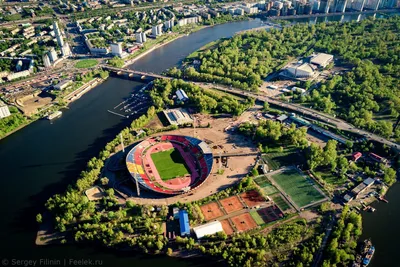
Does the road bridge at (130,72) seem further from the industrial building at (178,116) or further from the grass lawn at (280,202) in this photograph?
the grass lawn at (280,202)

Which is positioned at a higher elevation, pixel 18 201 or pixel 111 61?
pixel 111 61

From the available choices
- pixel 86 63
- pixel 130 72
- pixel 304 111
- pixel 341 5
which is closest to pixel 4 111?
pixel 86 63

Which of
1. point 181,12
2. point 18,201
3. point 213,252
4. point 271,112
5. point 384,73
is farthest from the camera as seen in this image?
point 181,12

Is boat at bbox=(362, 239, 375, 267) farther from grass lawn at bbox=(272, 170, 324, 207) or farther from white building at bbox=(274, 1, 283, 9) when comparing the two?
white building at bbox=(274, 1, 283, 9)

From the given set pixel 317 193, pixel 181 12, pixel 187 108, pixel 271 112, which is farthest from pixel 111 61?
pixel 317 193

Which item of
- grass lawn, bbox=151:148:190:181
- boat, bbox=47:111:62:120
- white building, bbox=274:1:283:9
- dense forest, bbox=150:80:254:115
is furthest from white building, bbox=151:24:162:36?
grass lawn, bbox=151:148:190:181

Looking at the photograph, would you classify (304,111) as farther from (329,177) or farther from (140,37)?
(140,37)

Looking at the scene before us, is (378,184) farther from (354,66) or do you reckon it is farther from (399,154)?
(354,66)
